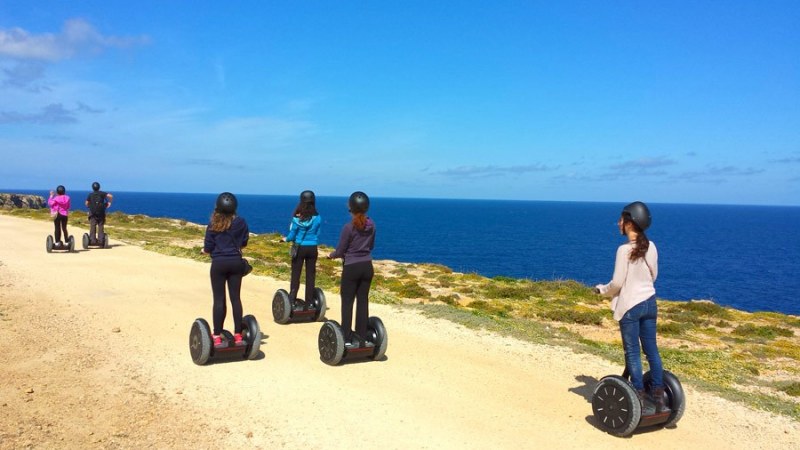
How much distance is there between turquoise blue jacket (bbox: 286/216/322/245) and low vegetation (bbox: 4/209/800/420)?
466 centimetres

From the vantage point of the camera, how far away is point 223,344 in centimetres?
910

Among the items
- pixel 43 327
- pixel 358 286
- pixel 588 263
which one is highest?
pixel 358 286

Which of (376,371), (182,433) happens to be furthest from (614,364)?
(182,433)

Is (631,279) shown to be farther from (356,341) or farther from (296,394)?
(296,394)

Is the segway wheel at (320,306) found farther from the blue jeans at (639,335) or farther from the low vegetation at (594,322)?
the blue jeans at (639,335)

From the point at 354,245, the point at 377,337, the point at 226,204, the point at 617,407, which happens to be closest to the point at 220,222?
the point at 226,204

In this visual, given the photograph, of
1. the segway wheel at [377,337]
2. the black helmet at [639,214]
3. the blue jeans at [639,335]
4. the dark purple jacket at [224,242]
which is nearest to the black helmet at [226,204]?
the dark purple jacket at [224,242]

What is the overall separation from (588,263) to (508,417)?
231 ft

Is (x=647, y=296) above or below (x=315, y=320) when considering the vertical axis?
above

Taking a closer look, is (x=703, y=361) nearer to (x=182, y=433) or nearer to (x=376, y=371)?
(x=376, y=371)

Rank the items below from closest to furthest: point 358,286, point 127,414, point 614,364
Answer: point 127,414 → point 358,286 → point 614,364

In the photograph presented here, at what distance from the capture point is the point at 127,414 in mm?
7102

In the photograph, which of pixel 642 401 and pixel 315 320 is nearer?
pixel 642 401

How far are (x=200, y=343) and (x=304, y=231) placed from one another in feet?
10.5
